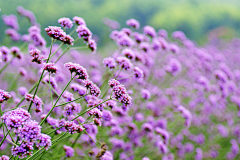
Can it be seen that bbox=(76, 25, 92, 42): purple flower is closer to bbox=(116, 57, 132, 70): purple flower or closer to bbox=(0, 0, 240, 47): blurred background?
bbox=(116, 57, 132, 70): purple flower

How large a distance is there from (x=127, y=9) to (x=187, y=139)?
14.0m

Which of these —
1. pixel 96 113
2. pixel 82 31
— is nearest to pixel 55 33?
pixel 82 31

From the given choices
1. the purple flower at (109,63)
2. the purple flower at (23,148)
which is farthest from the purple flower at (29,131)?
the purple flower at (109,63)

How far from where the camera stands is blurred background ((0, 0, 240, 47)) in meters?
16.0

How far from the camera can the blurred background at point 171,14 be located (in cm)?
1602

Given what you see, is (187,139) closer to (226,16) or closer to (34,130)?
(34,130)

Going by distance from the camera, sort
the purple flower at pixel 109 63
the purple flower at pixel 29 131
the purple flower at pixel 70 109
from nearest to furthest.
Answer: the purple flower at pixel 29 131
the purple flower at pixel 70 109
the purple flower at pixel 109 63

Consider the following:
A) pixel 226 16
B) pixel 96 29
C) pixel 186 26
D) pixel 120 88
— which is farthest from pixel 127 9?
pixel 120 88

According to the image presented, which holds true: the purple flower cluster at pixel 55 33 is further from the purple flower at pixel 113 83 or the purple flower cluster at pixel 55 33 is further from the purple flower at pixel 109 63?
the purple flower at pixel 109 63

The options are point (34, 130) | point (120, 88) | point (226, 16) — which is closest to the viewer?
point (34, 130)

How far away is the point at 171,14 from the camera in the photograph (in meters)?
18.2

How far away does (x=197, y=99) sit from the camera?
5.64 metres

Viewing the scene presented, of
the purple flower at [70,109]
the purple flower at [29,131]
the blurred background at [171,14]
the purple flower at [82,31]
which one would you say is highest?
the blurred background at [171,14]

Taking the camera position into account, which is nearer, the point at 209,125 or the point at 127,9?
the point at 209,125
